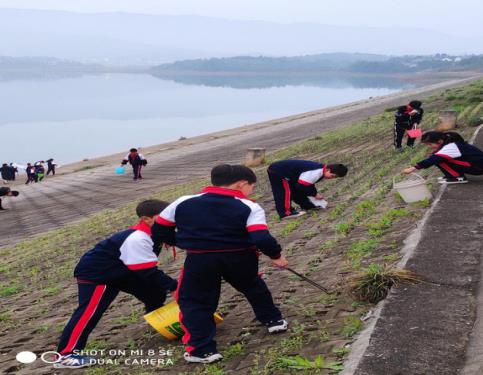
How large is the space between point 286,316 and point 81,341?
6.11ft

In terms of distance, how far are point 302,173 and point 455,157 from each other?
7.84 ft

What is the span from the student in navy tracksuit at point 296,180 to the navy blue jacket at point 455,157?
1439 millimetres

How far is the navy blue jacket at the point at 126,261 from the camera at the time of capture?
5199mm

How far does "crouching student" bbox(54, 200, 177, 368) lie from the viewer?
5.21m

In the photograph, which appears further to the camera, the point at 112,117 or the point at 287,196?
the point at 112,117

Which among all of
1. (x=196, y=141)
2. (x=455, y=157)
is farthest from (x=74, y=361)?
(x=196, y=141)

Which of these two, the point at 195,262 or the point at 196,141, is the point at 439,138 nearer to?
the point at 195,262

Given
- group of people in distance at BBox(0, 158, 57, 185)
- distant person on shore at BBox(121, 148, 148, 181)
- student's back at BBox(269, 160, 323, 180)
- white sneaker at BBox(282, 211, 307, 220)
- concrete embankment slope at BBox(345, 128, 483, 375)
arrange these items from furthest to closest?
group of people in distance at BBox(0, 158, 57, 185) → distant person on shore at BBox(121, 148, 148, 181) → white sneaker at BBox(282, 211, 307, 220) → student's back at BBox(269, 160, 323, 180) → concrete embankment slope at BBox(345, 128, 483, 375)

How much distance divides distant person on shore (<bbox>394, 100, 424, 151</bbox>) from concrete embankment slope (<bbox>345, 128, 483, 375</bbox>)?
916cm

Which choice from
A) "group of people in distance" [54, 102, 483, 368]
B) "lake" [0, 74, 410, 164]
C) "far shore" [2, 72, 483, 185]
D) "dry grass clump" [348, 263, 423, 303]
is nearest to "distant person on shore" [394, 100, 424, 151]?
"dry grass clump" [348, 263, 423, 303]

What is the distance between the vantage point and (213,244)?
15.5 ft

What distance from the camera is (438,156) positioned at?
923 centimetres

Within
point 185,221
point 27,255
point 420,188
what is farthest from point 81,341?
point 27,255

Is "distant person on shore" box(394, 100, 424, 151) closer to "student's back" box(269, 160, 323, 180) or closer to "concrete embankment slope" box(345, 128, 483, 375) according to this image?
"student's back" box(269, 160, 323, 180)
